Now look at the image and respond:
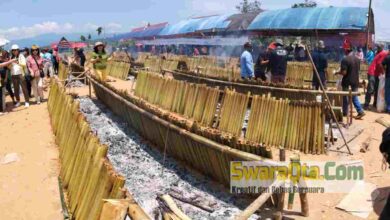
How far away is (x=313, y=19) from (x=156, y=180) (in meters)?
21.3

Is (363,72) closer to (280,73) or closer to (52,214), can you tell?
(280,73)

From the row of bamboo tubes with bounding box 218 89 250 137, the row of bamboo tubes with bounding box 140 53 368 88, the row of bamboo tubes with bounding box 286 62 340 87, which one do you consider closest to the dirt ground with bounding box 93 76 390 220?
the row of bamboo tubes with bounding box 218 89 250 137

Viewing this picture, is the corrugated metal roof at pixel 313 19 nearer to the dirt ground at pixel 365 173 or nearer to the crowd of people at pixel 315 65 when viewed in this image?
the crowd of people at pixel 315 65

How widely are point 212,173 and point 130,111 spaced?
11.9 ft

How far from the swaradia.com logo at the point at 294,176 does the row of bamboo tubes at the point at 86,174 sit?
1.80 m

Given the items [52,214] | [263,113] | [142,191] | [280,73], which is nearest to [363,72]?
[280,73]

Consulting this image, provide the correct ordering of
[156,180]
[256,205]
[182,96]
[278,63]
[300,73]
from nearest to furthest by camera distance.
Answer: [256,205], [156,180], [182,96], [278,63], [300,73]

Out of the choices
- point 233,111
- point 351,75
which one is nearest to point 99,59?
point 233,111

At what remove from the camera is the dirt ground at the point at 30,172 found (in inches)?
203

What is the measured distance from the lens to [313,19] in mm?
24953

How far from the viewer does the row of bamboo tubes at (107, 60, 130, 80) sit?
1975 centimetres

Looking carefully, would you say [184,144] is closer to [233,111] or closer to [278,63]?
[233,111]

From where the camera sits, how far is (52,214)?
4.99 meters

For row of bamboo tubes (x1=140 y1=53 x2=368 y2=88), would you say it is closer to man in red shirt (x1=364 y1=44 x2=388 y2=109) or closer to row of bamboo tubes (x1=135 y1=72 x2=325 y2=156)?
man in red shirt (x1=364 y1=44 x2=388 y2=109)
